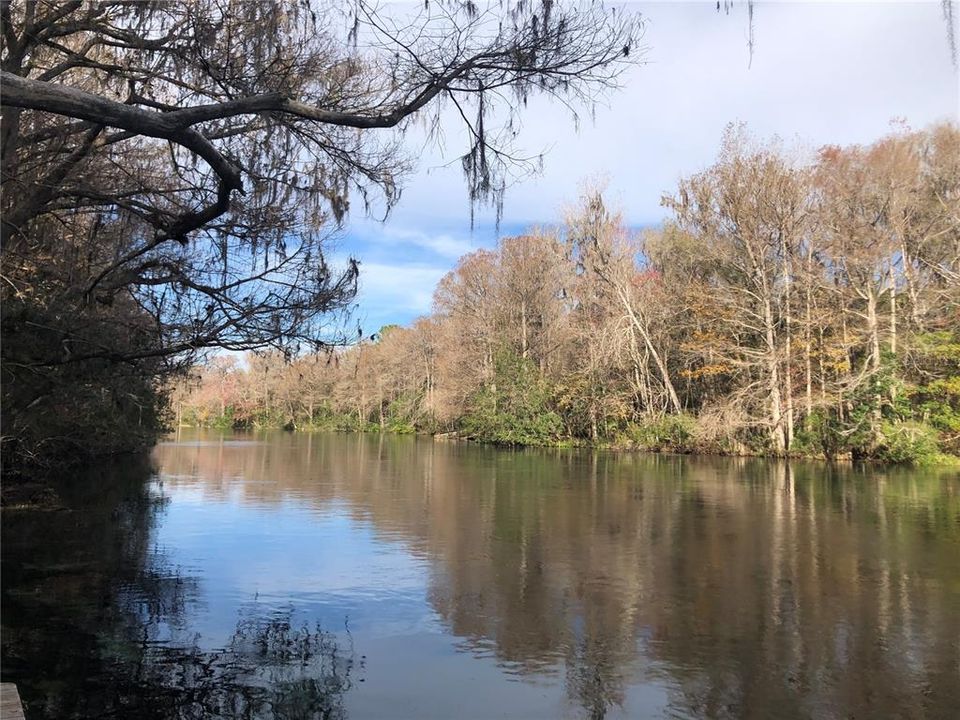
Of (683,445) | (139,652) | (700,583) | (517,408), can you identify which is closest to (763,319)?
(683,445)

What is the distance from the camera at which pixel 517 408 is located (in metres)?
35.7

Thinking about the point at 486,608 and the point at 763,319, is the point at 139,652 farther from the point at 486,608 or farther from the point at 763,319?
the point at 763,319

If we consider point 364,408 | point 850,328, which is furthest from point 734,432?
point 364,408

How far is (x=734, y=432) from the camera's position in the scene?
26.4 metres

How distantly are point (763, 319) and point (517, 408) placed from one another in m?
13.3

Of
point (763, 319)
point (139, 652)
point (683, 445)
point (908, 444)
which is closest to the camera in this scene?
point (139, 652)

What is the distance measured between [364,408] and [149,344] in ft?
169

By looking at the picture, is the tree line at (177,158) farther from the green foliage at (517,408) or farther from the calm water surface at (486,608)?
the green foliage at (517,408)

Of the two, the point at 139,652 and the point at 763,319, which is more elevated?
the point at 763,319

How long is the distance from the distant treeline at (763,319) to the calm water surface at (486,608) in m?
9.78

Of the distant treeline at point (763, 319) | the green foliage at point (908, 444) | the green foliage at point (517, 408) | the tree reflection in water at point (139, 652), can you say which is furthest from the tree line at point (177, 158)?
the green foliage at point (517, 408)

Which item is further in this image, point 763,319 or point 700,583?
point 763,319

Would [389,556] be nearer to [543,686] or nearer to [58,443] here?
[543,686]

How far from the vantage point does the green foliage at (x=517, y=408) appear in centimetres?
3469
